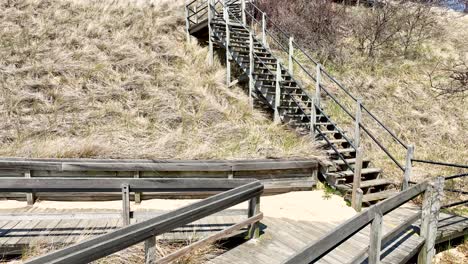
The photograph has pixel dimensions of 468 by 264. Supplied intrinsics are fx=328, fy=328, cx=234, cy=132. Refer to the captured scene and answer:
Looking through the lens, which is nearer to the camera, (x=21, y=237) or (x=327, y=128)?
(x=21, y=237)

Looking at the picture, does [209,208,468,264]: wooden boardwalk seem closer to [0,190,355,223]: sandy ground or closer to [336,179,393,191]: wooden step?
[0,190,355,223]: sandy ground

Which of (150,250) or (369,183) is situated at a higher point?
(150,250)

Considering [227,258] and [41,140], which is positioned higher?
[41,140]

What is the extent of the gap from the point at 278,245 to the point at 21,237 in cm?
359

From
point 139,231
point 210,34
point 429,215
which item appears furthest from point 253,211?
point 210,34

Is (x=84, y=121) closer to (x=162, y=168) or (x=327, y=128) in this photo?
(x=162, y=168)

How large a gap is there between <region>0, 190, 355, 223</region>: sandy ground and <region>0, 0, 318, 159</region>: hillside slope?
125 centimetres

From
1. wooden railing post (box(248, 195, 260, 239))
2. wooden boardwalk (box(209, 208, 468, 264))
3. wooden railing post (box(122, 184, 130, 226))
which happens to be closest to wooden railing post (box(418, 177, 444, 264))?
wooden boardwalk (box(209, 208, 468, 264))

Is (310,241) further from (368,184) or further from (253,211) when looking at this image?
(368,184)

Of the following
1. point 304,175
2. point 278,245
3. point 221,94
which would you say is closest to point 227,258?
point 278,245

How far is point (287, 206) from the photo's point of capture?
276 inches

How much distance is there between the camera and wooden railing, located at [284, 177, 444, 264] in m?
2.90

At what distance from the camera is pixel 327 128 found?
943cm

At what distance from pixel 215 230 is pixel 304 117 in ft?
18.6
